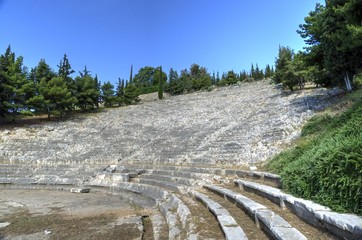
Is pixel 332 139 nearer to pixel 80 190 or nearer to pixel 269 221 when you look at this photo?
pixel 269 221

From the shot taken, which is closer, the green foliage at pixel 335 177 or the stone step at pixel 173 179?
the green foliage at pixel 335 177

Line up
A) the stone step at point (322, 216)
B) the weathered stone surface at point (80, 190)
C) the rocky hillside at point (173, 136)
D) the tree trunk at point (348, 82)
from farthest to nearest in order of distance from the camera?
the tree trunk at point (348, 82), the rocky hillside at point (173, 136), the weathered stone surface at point (80, 190), the stone step at point (322, 216)

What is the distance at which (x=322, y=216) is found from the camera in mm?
3479

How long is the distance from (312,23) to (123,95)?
2820cm

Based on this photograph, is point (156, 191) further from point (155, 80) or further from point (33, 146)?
point (155, 80)

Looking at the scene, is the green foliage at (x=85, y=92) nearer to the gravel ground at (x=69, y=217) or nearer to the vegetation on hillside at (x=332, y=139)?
the gravel ground at (x=69, y=217)

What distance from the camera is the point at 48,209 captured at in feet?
27.0

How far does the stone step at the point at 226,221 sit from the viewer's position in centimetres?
397

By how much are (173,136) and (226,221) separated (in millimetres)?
12812

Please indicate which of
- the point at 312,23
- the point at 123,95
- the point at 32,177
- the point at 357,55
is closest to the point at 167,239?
the point at 32,177

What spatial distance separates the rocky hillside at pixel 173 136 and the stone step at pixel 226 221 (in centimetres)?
466

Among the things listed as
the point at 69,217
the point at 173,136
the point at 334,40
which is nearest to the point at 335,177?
the point at 69,217

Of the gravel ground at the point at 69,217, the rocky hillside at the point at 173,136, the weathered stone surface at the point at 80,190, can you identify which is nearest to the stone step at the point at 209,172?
the rocky hillside at the point at 173,136

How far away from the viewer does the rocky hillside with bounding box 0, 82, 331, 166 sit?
11906 millimetres
